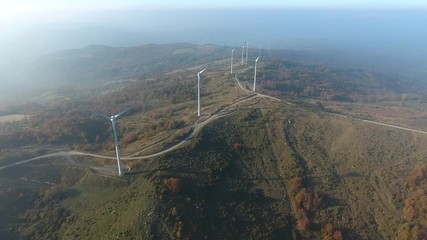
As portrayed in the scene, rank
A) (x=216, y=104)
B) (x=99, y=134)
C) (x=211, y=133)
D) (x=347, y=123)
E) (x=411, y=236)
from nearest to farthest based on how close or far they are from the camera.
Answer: (x=411, y=236) < (x=211, y=133) < (x=347, y=123) < (x=99, y=134) < (x=216, y=104)

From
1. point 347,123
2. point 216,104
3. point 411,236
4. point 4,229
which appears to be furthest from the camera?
point 216,104

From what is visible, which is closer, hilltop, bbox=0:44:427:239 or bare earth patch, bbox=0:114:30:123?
hilltop, bbox=0:44:427:239

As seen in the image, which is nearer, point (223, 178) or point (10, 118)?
point (223, 178)

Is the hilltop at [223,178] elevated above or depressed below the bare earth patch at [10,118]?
above

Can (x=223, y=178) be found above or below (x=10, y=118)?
above

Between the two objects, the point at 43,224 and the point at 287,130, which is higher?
the point at 287,130

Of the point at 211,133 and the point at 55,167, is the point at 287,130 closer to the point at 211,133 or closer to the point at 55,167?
the point at 211,133

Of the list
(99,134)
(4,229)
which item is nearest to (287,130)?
(99,134)

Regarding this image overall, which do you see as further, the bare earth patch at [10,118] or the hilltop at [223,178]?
the bare earth patch at [10,118]

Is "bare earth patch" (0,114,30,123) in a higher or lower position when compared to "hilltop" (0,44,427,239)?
lower

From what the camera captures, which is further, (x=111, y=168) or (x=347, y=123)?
(x=347, y=123)
